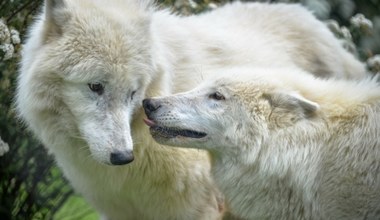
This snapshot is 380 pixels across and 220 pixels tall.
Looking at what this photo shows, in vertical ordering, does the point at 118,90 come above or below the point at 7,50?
above

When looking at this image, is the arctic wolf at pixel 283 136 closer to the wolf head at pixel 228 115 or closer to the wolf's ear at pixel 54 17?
the wolf head at pixel 228 115

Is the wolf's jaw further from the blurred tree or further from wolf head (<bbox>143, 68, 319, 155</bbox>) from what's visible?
the blurred tree

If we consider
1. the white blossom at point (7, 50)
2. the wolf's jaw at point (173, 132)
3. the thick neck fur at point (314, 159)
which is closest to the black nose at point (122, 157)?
the wolf's jaw at point (173, 132)

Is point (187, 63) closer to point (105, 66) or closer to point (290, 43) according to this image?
point (105, 66)

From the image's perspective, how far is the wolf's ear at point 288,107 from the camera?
18.3 ft

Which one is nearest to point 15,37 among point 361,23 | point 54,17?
point 54,17

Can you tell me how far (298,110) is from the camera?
220 inches

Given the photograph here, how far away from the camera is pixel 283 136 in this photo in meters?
5.62

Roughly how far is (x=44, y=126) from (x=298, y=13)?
2798mm

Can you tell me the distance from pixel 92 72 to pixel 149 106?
0.41 metres

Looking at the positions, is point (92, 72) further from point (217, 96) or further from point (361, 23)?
point (361, 23)

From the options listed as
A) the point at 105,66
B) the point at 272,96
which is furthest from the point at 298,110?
the point at 105,66

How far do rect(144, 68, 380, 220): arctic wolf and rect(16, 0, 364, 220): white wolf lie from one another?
0.90ft

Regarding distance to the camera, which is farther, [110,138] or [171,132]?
[171,132]
